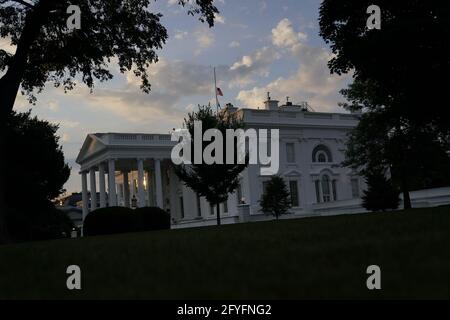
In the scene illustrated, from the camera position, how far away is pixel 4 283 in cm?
702

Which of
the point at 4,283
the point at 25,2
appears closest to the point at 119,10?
the point at 25,2

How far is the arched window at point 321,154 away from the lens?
64.8 meters

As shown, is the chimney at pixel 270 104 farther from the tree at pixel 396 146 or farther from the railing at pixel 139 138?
the tree at pixel 396 146

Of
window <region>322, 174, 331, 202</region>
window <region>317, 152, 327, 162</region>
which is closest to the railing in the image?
window <region>317, 152, 327, 162</region>

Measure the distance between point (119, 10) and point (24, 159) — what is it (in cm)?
1880

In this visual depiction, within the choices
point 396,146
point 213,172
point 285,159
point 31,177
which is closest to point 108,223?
point 213,172

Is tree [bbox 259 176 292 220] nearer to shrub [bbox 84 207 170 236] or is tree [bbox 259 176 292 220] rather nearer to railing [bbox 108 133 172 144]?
shrub [bbox 84 207 170 236]

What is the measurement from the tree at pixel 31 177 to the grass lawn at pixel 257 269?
26176 millimetres

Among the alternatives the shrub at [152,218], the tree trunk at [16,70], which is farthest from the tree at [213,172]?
the tree trunk at [16,70]

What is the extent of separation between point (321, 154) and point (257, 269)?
59992mm

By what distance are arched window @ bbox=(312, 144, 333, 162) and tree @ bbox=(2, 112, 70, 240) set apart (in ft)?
107

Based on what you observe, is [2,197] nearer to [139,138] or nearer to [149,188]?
[139,138]

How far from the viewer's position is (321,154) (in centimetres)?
6550
